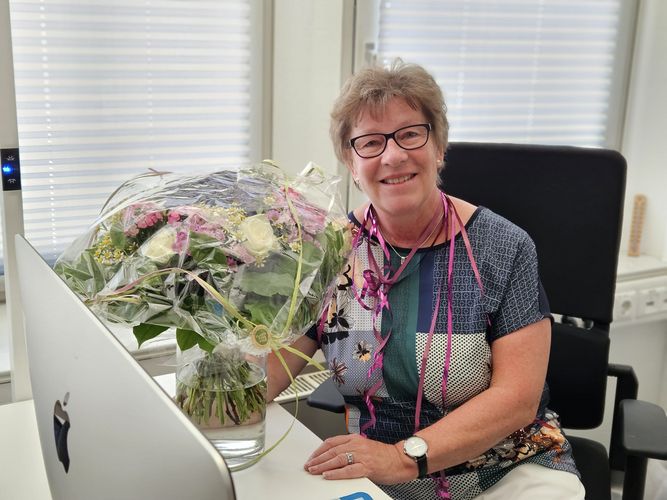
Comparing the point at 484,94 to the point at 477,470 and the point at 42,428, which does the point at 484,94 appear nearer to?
the point at 477,470

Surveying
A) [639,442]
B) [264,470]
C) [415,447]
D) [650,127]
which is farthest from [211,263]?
[650,127]

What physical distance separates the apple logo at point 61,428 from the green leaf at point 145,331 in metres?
0.29

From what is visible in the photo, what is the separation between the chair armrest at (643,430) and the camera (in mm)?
1477

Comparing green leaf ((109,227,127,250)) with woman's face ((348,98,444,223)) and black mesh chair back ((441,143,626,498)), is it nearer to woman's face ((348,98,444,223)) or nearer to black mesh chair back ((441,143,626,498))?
woman's face ((348,98,444,223))

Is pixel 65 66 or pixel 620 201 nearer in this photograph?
pixel 620 201

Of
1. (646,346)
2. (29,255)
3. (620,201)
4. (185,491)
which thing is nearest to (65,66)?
(29,255)

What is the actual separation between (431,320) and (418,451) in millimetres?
284

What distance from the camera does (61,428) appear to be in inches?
31.3

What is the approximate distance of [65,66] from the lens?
1.98 m

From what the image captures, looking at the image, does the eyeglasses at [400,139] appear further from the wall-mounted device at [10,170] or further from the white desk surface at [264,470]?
the wall-mounted device at [10,170]

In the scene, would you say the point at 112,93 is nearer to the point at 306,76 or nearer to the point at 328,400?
the point at 306,76

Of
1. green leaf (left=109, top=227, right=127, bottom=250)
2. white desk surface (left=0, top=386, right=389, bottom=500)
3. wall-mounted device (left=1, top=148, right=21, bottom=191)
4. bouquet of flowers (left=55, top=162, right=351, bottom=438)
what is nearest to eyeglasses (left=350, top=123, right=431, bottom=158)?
bouquet of flowers (left=55, top=162, right=351, bottom=438)

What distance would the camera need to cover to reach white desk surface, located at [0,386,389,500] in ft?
3.90

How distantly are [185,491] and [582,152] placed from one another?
143cm
